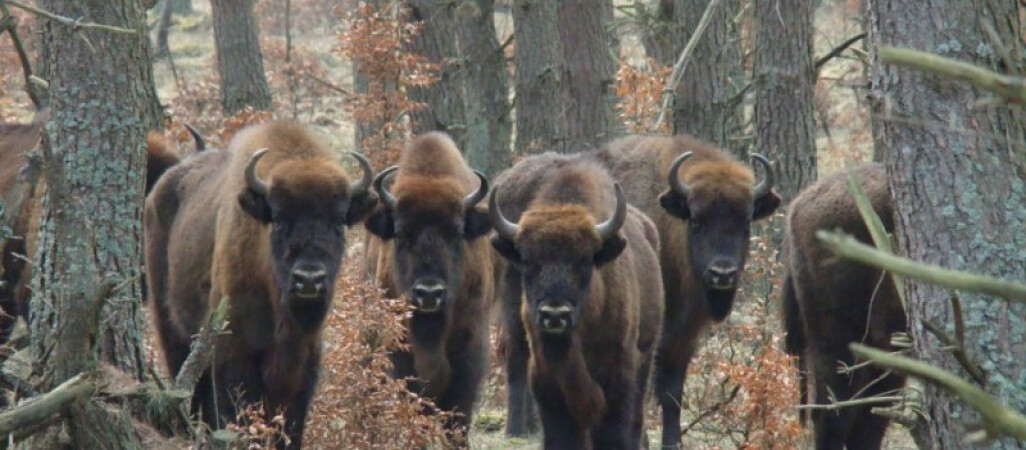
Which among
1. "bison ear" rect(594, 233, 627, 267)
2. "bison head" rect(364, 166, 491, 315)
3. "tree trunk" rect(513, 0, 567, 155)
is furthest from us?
"tree trunk" rect(513, 0, 567, 155)

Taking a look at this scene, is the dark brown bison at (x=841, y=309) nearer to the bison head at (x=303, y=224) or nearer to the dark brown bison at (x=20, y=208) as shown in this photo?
the bison head at (x=303, y=224)

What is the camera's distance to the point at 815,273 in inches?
Answer: 342

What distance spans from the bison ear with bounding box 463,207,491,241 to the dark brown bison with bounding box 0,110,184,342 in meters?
2.55

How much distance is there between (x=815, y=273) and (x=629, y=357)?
1.33 m

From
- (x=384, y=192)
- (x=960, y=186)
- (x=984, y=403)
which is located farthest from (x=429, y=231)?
(x=984, y=403)

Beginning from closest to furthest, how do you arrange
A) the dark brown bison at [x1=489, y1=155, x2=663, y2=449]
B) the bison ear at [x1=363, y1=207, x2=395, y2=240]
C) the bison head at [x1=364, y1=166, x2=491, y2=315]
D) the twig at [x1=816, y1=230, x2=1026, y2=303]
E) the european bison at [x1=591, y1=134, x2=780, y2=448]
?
the twig at [x1=816, y1=230, x2=1026, y2=303] < the dark brown bison at [x1=489, y1=155, x2=663, y2=449] < the bison head at [x1=364, y1=166, x2=491, y2=315] < the bison ear at [x1=363, y1=207, x2=395, y2=240] < the european bison at [x1=591, y1=134, x2=780, y2=448]

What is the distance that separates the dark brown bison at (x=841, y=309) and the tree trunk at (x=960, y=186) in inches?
127

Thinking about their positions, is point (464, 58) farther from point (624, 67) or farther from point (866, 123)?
point (866, 123)

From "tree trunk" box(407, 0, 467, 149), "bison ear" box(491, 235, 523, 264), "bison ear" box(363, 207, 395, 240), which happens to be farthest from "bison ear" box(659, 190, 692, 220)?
"tree trunk" box(407, 0, 467, 149)

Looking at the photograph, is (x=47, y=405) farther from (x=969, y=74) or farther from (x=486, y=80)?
(x=486, y=80)

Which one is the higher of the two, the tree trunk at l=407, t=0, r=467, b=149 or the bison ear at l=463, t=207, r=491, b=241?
the tree trunk at l=407, t=0, r=467, b=149

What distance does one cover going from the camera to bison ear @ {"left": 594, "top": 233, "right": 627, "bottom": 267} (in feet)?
26.9

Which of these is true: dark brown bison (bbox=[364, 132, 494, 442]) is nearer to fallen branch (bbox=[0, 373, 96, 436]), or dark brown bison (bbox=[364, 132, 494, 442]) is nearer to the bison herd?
the bison herd

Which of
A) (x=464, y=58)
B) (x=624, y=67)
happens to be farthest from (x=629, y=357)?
(x=464, y=58)
